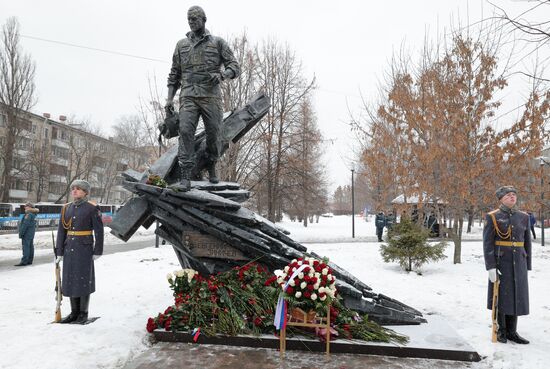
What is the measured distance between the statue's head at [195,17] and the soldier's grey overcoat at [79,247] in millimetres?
3010

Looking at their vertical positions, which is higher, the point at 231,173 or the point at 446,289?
the point at 231,173

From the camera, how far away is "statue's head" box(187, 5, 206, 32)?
5789 millimetres

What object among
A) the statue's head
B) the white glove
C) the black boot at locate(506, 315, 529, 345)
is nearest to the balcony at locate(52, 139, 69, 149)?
the statue's head

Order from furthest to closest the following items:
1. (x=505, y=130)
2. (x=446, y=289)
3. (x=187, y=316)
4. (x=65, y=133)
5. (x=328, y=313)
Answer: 1. (x=65, y=133)
2. (x=505, y=130)
3. (x=446, y=289)
4. (x=187, y=316)
5. (x=328, y=313)

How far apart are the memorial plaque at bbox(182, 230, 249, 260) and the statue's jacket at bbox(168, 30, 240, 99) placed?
6.88 feet

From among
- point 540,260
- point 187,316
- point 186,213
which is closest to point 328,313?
point 187,316

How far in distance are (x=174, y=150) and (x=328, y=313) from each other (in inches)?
150

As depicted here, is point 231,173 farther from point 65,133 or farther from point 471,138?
point 65,133

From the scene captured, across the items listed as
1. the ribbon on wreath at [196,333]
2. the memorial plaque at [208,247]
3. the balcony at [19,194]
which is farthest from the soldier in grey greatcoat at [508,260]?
the balcony at [19,194]

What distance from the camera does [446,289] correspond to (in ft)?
27.7

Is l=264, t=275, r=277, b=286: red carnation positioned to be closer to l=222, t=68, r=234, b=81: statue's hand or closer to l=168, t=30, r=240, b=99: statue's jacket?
l=168, t=30, r=240, b=99: statue's jacket

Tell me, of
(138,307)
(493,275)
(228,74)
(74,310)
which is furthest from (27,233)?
(493,275)

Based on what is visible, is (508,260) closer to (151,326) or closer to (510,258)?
(510,258)

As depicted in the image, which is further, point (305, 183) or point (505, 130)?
point (305, 183)
